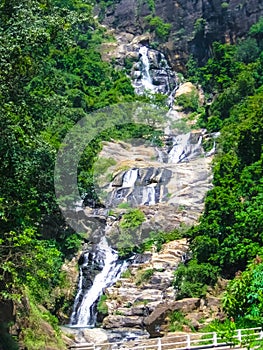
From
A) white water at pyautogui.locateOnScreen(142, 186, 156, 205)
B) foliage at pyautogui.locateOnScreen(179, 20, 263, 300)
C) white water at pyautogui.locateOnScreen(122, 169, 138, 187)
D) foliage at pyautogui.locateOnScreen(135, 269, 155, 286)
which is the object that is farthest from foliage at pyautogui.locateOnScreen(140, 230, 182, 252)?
white water at pyautogui.locateOnScreen(122, 169, 138, 187)

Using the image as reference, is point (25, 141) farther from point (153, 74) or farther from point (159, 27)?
point (159, 27)

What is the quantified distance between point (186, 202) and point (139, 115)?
11.7 m

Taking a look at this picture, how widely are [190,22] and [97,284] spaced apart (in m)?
34.7

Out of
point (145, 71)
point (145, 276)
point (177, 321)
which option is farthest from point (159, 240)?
point (145, 71)

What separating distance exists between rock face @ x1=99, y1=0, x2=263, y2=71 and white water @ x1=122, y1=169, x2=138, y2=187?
2140 centimetres

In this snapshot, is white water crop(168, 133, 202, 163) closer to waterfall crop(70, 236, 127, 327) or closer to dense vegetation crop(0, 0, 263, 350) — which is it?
dense vegetation crop(0, 0, 263, 350)

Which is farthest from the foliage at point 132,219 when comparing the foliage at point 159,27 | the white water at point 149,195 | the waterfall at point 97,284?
the foliage at point 159,27

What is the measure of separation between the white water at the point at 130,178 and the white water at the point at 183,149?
15.3 feet

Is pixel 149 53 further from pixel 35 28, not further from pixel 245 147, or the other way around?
pixel 35 28

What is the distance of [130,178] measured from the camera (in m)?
33.8

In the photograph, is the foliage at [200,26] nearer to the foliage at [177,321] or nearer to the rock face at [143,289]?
the rock face at [143,289]

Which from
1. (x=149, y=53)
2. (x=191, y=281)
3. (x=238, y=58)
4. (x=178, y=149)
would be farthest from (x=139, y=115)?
(x=191, y=281)

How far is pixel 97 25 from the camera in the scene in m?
59.2

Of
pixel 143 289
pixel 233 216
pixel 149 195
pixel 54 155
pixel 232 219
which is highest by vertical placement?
pixel 54 155
